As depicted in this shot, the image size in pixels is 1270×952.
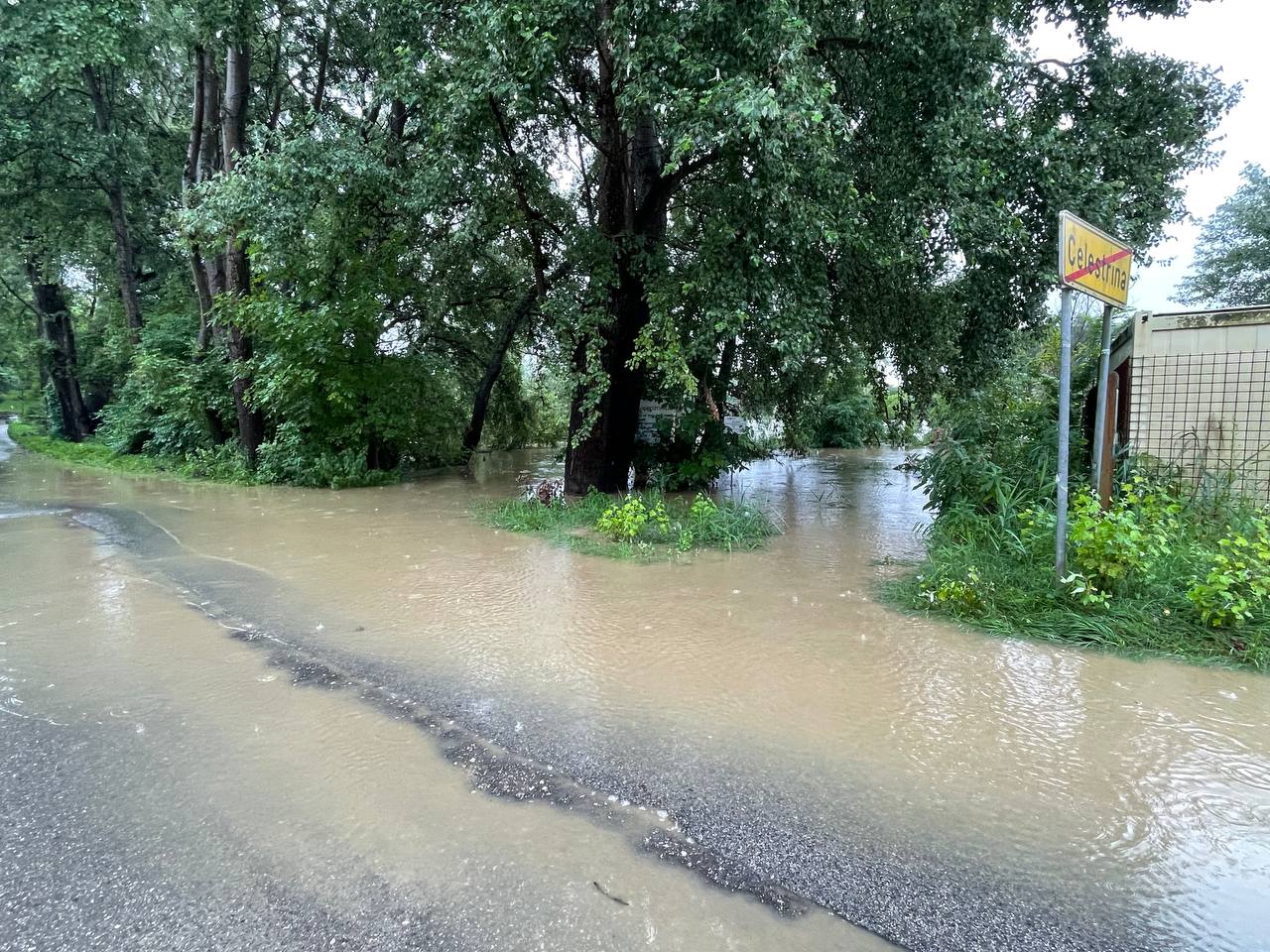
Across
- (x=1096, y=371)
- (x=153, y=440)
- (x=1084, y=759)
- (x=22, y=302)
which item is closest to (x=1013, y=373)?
(x=1096, y=371)

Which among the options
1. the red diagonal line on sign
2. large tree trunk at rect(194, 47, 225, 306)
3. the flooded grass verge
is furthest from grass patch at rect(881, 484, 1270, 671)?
large tree trunk at rect(194, 47, 225, 306)

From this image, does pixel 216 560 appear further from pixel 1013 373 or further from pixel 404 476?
pixel 1013 373

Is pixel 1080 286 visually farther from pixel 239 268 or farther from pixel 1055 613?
pixel 239 268

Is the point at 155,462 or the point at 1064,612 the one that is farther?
the point at 155,462

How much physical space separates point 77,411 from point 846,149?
84.8 ft

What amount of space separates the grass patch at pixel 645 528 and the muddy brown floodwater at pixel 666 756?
1.05 meters

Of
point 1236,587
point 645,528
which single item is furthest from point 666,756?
point 645,528

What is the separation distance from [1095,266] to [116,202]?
21.0 m

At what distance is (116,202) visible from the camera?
56.9 feet

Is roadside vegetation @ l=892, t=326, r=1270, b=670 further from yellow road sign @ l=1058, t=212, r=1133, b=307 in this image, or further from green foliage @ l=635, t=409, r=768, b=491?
green foliage @ l=635, t=409, r=768, b=491

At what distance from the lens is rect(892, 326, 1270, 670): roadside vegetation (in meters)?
4.12

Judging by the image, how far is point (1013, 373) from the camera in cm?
1101

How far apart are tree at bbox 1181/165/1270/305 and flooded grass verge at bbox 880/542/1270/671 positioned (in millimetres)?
17856

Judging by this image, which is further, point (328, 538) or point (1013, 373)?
point (1013, 373)
